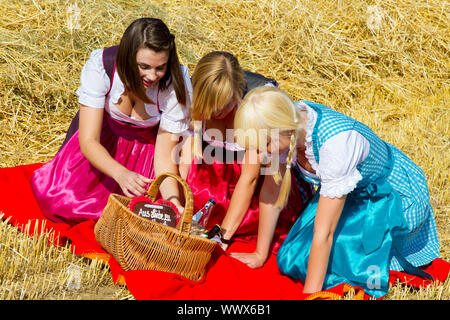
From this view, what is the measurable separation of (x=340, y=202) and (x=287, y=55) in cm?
303

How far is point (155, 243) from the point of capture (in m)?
2.60

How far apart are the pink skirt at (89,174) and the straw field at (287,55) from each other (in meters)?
0.83

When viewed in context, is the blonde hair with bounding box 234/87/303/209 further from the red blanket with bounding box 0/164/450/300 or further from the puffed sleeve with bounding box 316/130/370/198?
the red blanket with bounding box 0/164/450/300

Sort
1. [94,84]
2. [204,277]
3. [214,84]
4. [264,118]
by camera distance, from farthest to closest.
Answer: [94,84]
[214,84]
[204,277]
[264,118]

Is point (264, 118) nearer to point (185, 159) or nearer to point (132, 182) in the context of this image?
point (132, 182)

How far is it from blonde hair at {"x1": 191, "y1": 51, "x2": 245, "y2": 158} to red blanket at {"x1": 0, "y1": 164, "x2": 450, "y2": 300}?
762mm

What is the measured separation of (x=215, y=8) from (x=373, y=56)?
1.64 meters

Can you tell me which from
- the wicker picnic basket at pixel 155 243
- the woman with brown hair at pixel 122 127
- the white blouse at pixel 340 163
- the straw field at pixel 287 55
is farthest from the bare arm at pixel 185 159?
the straw field at pixel 287 55

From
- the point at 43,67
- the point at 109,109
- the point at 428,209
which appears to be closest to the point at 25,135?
the point at 43,67

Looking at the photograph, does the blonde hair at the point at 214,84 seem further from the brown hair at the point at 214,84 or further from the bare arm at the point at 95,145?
the bare arm at the point at 95,145

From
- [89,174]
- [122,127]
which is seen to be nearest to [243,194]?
[122,127]

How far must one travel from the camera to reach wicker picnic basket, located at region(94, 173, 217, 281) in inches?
101

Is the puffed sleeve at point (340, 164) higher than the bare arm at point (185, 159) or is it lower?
higher

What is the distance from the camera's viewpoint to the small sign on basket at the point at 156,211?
8.70 feet
